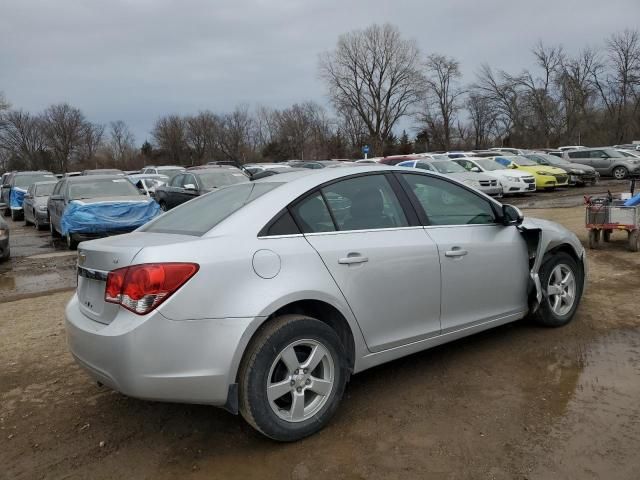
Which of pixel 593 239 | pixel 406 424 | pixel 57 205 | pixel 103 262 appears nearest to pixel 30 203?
pixel 57 205

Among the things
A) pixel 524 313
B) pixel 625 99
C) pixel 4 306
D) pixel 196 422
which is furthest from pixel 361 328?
pixel 625 99

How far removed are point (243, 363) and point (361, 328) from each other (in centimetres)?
81

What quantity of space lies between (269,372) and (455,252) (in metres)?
1.70

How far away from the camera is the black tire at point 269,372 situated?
9.66 feet

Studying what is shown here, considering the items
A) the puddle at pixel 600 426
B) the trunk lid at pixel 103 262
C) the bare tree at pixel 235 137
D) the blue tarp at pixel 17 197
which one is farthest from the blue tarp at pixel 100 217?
the bare tree at pixel 235 137

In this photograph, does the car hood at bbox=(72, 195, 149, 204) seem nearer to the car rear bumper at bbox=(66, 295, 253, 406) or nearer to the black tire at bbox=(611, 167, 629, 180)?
the car rear bumper at bbox=(66, 295, 253, 406)

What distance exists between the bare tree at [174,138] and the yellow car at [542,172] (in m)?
59.2

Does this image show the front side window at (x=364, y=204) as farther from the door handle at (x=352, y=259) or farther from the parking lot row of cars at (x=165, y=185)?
the parking lot row of cars at (x=165, y=185)

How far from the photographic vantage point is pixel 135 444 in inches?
128

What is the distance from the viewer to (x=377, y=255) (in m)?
3.51

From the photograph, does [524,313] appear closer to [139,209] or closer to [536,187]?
[139,209]

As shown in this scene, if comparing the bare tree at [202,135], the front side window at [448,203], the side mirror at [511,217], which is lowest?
the side mirror at [511,217]

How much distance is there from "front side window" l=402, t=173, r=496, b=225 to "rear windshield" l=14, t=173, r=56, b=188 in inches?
850

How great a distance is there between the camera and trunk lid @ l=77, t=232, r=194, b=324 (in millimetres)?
3002
